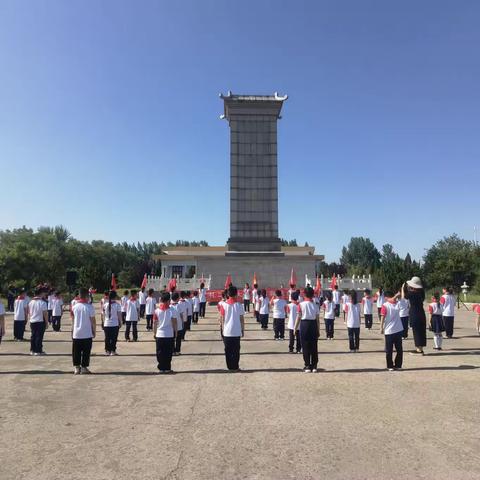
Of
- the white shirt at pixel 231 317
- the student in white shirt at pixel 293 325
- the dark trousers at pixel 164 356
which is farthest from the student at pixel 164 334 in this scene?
the student in white shirt at pixel 293 325

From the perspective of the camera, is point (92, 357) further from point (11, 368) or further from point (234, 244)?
point (234, 244)

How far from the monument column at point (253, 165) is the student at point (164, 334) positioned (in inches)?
1247

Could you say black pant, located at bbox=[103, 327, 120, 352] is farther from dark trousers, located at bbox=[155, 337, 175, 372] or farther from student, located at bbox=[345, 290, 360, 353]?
student, located at bbox=[345, 290, 360, 353]

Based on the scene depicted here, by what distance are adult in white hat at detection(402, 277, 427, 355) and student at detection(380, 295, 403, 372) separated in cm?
176

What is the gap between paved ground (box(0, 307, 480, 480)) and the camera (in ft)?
14.1

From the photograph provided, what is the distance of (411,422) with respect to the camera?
5.56 m

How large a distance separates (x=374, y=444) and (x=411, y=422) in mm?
976

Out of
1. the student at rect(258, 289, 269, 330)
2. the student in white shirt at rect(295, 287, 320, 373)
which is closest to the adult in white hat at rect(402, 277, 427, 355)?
the student in white shirt at rect(295, 287, 320, 373)

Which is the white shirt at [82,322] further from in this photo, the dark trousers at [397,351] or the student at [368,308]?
the student at [368,308]

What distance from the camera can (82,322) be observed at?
898 cm

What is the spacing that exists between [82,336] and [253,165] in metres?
34.4

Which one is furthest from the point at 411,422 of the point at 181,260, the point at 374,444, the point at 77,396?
the point at 181,260

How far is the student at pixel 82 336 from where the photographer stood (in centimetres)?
895

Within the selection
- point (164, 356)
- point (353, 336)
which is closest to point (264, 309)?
point (353, 336)
